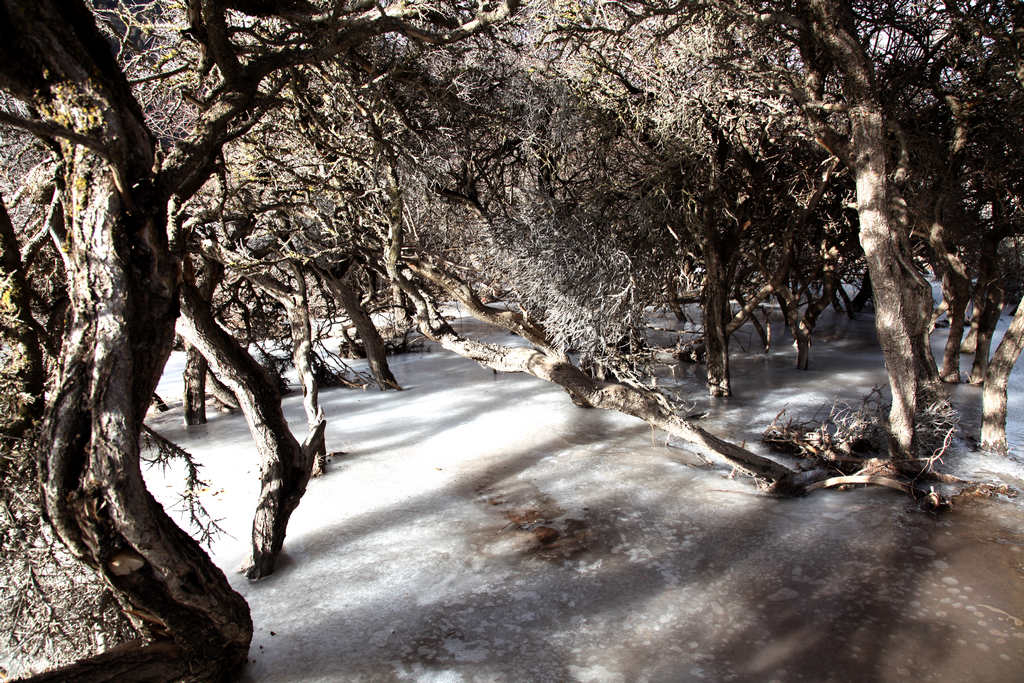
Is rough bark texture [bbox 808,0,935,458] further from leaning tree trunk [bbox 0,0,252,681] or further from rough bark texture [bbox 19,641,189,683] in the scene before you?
rough bark texture [bbox 19,641,189,683]

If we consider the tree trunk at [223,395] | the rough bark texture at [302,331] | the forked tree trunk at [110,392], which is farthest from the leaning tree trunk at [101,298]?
the tree trunk at [223,395]

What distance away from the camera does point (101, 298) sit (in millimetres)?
3629

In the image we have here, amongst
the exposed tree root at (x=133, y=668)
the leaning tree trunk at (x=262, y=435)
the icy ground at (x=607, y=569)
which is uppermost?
the leaning tree trunk at (x=262, y=435)

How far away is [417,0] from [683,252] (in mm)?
4951

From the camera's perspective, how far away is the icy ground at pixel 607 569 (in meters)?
4.61

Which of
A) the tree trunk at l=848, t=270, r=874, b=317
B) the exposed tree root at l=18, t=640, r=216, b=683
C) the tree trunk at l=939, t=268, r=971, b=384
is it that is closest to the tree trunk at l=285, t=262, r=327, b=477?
the exposed tree root at l=18, t=640, r=216, b=683

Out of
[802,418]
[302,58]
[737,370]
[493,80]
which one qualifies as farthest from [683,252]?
→ [302,58]

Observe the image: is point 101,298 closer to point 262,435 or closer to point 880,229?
point 262,435

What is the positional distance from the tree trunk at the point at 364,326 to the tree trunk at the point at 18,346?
237 inches

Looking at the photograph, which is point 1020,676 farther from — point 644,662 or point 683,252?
point 683,252

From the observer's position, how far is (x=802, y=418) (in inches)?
373

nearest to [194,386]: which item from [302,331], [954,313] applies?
[302,331]

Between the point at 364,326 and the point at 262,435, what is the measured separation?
608 cm

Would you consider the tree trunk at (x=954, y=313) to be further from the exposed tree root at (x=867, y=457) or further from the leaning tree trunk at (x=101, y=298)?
the leaning tree trunk at (x=101, y=298)
